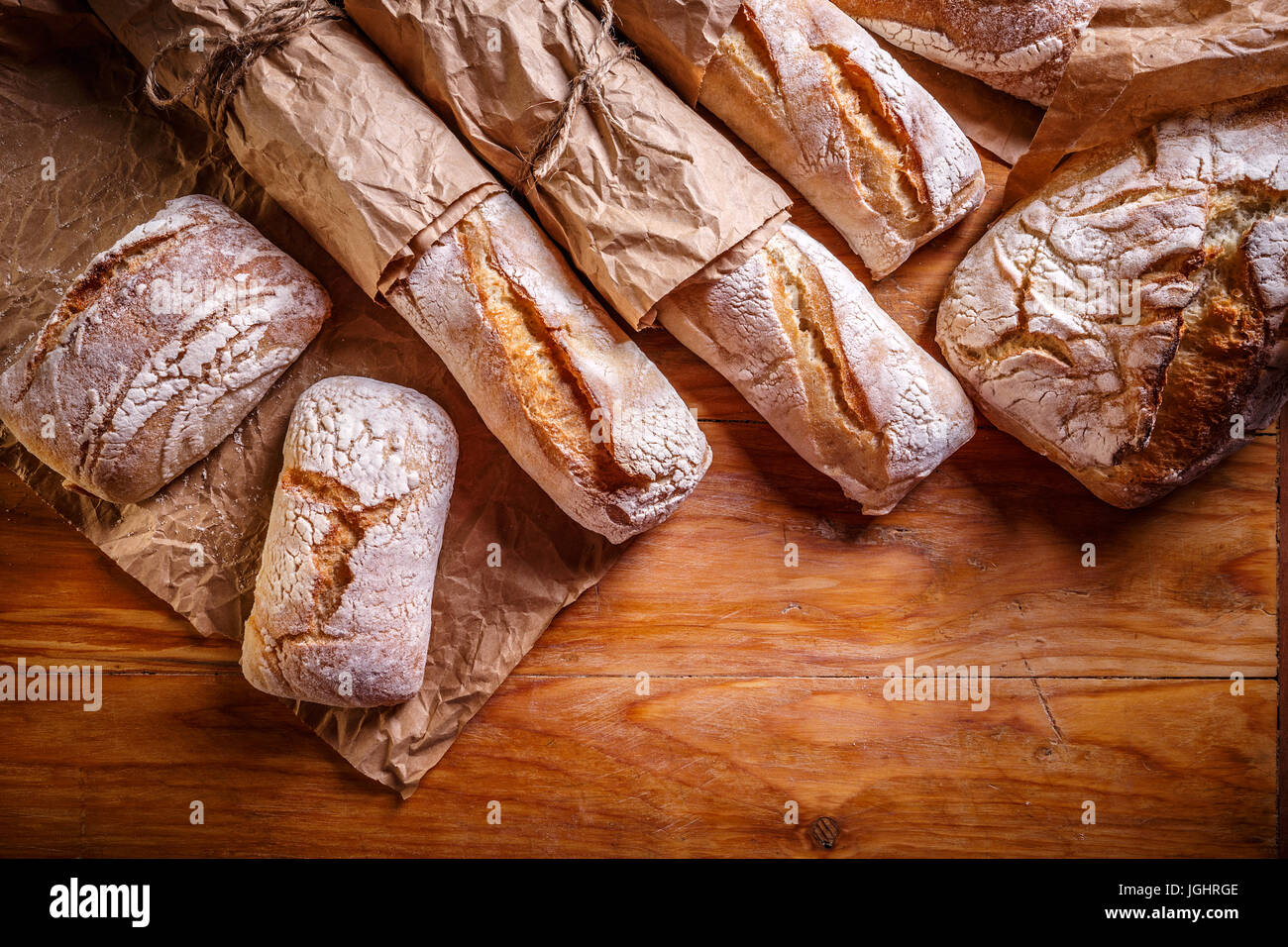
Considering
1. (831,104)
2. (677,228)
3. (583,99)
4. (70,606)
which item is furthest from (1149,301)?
(70,606)

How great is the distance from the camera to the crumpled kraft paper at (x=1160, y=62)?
145cm

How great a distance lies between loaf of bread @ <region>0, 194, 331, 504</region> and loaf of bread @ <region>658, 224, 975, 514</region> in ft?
2.74

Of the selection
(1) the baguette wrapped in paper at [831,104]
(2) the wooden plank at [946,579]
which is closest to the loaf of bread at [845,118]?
(1) the baguette wrapped in paper at [831,104]

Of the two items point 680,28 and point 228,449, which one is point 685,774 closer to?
point 228,449

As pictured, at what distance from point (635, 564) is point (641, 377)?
0.45 metres

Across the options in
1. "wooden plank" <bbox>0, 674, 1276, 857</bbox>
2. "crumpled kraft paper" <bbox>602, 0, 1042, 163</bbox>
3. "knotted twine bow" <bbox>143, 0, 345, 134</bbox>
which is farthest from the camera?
"wooden plank" <bbox>0, 674, 1276, 857</bbox>

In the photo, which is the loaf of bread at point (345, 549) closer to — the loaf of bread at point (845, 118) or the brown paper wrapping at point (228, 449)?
the brown paper wrapping at point (228, 449)

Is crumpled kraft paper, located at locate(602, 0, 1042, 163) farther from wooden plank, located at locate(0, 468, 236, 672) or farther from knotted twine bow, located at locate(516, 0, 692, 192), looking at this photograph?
wooden plank, located at locate(0, 468, 236, 672)

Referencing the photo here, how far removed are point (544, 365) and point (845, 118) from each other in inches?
32.0

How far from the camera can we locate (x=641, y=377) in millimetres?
1506

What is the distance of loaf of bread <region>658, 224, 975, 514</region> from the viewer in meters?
1.52

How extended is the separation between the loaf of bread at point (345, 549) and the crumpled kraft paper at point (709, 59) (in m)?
0.89

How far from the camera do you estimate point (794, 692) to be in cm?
170

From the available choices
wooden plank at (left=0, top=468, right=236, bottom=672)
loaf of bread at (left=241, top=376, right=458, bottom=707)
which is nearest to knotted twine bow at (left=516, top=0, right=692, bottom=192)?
loaf of bread at (left=241, top=376, right=458, bottom=707)
